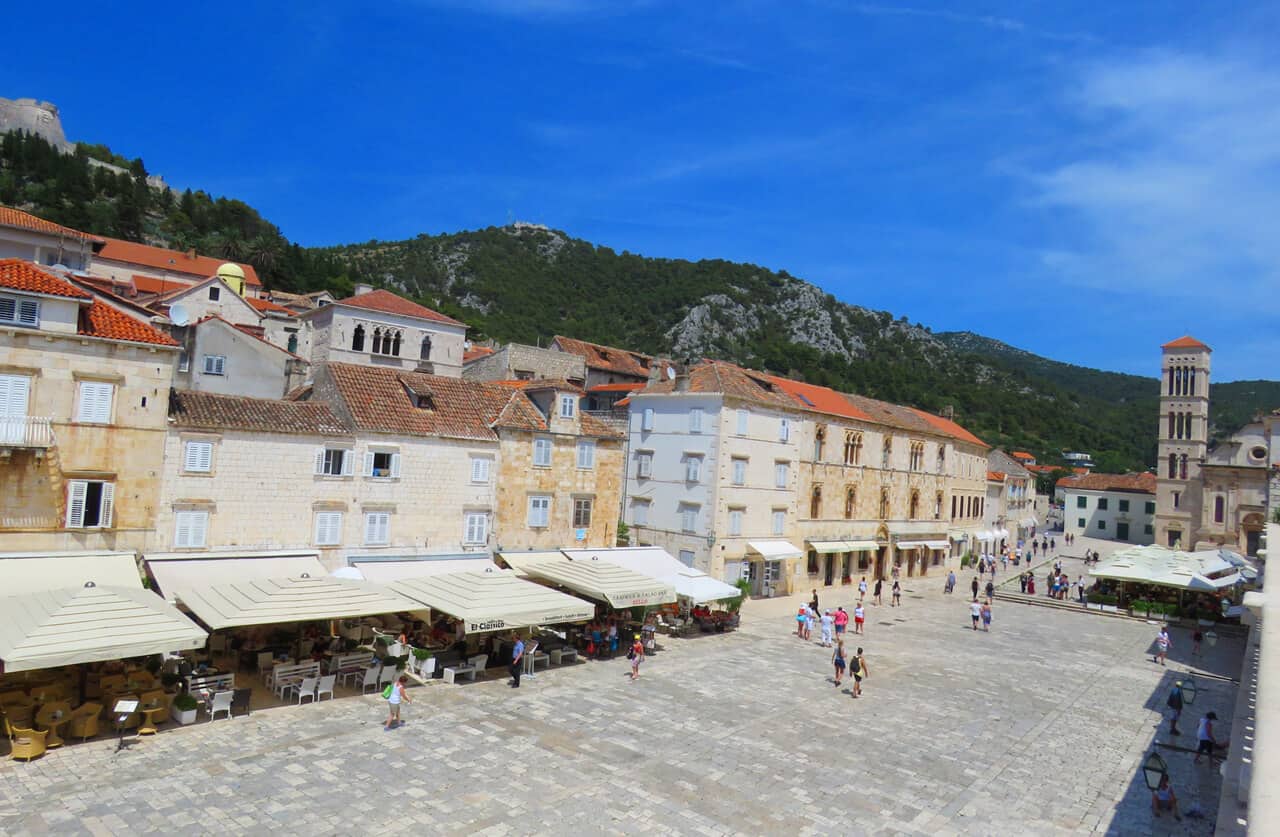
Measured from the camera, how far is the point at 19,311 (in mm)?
19203

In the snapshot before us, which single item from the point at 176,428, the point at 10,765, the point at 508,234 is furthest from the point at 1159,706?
the point at 508,234

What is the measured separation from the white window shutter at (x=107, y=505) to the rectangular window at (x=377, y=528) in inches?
276

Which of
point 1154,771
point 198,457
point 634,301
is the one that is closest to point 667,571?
point 198,457

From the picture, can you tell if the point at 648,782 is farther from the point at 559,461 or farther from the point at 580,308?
the point at 580,308

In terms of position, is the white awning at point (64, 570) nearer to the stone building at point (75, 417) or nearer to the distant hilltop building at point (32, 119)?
the stone building at point (75, 417)

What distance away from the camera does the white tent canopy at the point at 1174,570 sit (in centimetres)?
3362

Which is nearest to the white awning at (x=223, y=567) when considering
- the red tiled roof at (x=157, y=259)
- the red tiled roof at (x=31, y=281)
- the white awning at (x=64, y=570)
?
the white awning at (x=64, y=570)

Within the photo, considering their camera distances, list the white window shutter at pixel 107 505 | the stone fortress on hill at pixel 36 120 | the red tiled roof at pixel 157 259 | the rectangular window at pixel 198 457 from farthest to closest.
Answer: the stone fortress on hill at pixel 36 120 → the red tiled roof at pixel 157 259 → the rectangular window at pixel 198 457 → the white window shutter at pixel 107 505

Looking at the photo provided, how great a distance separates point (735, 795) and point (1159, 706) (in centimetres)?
1523

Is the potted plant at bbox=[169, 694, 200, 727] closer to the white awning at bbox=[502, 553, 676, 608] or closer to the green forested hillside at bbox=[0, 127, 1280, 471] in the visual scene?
the white awning at bbox=[502, 553, 676, 608]

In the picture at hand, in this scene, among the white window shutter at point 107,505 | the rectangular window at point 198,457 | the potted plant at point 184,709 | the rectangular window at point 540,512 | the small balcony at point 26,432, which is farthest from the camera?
the rectangular window at point 540,512

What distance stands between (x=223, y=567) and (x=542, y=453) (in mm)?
11779

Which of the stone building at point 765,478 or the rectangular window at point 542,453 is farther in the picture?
the stone building at point 765,478

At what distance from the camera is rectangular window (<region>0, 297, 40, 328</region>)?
19031mm
